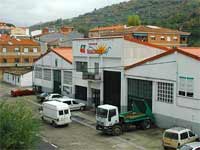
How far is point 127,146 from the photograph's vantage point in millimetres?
27531

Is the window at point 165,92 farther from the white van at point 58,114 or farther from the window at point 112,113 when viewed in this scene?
the white van at point 58,114

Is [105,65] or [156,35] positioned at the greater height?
[156,35]

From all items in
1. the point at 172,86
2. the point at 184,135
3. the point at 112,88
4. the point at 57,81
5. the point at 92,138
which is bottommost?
the point at 92,138

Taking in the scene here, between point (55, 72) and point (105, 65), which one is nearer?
point (105, 65)

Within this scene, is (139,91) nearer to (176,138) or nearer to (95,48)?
(95,48)

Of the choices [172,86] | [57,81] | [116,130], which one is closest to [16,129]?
[116,130]

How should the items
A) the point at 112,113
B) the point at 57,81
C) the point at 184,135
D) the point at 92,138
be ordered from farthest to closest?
1. the point at 57,81
2. the point at 112,113
3. the point at 92,138
4. the point at 184,135

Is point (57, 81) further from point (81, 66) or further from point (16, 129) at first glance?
point (16, 129)

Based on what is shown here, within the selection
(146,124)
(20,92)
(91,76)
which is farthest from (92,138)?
(20,92)

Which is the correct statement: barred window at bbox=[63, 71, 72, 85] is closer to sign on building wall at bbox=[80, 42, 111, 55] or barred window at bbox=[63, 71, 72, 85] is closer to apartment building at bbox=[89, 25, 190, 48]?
sign on building wall at bbox=[80, 42, 111, 55]

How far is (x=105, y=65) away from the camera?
4031 cm

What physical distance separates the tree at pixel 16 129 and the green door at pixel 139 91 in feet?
55.0

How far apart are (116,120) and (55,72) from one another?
22.8 meters

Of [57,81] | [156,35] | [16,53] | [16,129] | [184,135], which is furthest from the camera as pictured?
[156,35]
